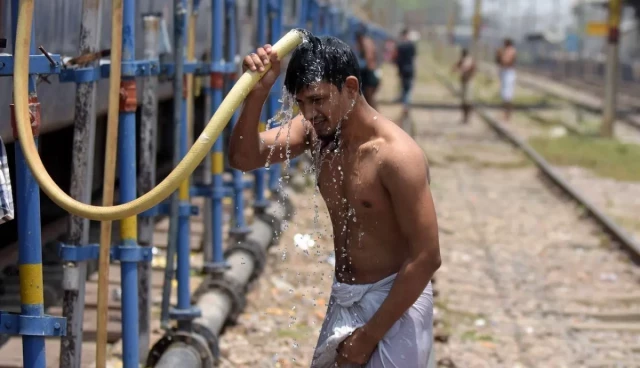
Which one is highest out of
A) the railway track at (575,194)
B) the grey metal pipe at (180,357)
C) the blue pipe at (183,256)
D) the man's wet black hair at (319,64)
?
the man's wet black hair at (319,64)

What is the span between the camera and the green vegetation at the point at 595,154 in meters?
17.4

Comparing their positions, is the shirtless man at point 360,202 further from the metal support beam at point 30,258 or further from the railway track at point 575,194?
the railway track at point 575,194

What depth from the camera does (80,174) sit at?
432cm

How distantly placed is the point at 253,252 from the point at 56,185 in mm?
4864

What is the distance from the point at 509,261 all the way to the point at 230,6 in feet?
13.1

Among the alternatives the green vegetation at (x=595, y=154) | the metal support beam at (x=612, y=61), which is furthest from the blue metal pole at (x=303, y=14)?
the metal support beam at (x=612, y=61)

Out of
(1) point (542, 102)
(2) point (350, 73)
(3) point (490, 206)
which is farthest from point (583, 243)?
(1) point (542, 102)

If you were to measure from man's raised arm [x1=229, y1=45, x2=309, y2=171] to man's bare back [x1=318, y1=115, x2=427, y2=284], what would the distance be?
0.68 feet

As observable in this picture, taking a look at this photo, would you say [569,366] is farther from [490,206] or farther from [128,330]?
[490,206]

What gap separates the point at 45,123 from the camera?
5797 mm

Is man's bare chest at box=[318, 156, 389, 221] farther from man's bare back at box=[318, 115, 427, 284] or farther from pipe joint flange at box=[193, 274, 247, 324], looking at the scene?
pipe joint flange at box=[193, 274, 247, 324]

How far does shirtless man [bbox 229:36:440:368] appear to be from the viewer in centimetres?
356

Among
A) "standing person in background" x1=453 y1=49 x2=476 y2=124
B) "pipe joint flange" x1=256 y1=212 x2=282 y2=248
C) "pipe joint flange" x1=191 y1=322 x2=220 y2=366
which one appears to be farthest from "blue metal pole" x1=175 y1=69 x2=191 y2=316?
"standing person in background" x1=453 y1=49 x2=476 y2=124

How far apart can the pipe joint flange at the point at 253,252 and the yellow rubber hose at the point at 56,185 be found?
4650 mm
